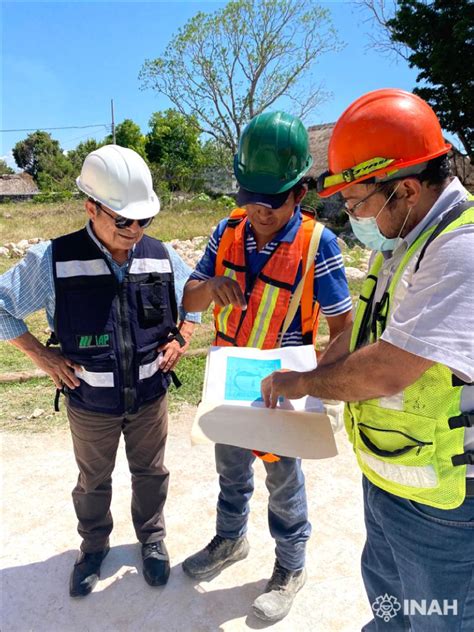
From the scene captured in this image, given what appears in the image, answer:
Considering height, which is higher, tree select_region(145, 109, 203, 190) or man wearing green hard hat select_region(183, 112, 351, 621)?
tree select_region(145, 109, 203, 190)

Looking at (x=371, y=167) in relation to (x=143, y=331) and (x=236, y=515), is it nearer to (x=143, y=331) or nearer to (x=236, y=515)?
(x=143, y=331)

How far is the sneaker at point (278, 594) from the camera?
246 cm

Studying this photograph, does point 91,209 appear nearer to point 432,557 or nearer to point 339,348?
A: point 339,348

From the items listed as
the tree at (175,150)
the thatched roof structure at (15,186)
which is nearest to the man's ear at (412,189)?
the tree at (175,150)

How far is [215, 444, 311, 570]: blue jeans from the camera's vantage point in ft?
8.02

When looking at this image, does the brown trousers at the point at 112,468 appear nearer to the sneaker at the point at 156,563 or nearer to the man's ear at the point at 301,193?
the sneaker at the point at 156,563

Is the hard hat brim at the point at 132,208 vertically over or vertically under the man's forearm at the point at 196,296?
over

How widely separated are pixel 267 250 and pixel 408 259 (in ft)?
2.90

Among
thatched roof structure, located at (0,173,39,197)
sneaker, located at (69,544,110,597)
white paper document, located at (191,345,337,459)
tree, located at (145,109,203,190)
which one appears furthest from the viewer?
thatched roof structure, located at (0,173,39,197)

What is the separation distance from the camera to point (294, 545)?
8.33 feet

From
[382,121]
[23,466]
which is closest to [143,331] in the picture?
[382,121]

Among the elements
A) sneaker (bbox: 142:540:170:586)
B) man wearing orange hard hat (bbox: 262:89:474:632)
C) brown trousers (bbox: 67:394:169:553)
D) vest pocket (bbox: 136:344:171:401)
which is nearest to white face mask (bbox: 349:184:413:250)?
man wearing orange hard hat (bbox: 262:89:474:632)

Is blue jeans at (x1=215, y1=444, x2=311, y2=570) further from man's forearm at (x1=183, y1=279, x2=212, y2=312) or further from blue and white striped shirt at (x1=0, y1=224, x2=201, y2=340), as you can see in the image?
blue and white striped shirt at (x1=0, y1=224, x2=201, y2=340)

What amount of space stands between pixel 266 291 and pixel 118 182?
2.59ft
